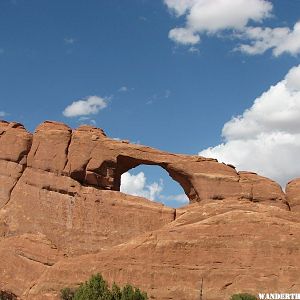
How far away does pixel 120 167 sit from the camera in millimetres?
61875

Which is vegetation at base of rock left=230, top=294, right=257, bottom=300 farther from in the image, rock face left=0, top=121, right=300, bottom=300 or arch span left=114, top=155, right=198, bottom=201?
arch span left=114, top=155, right=198, bottom=201

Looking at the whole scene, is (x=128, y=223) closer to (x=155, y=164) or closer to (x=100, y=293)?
(x=155, y=164)

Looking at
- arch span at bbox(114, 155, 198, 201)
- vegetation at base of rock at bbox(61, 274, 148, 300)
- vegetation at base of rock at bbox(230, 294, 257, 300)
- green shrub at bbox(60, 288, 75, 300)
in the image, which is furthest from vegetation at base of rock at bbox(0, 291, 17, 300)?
vegetation at base of rock at bbox(230, 294, 257, 300)

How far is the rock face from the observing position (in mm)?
52562

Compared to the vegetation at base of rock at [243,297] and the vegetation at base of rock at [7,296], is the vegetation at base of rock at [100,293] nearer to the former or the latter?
the vegetation at base of rock at [243,297]

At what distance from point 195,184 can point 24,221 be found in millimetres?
16441

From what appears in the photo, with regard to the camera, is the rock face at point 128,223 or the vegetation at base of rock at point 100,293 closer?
the vegetation at base of rock at point 100,293

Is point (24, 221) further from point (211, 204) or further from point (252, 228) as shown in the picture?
point (252, 228)

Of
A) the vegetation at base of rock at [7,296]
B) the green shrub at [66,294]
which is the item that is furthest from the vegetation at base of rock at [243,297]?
the vegetation at base of rock at [7,296]

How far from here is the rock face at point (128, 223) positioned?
2069 inches

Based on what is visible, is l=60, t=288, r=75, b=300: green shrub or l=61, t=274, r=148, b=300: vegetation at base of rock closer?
l=61, t=274, r=148, b=300: vegetation at base of rock

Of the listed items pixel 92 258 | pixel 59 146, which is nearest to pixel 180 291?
pixel 92 258

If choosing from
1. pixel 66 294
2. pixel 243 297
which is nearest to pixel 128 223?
pixel 66 294

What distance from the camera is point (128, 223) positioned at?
5691 centimetres
